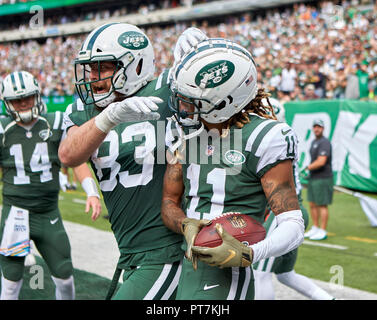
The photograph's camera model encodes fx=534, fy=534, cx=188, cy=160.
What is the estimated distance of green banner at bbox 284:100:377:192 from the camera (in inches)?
386

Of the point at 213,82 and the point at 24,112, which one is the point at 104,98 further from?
the point at 24,112

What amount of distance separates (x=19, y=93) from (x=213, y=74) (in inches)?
102

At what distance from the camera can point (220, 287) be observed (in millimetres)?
2242

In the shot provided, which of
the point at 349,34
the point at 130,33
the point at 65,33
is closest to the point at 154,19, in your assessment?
the point at 65,33

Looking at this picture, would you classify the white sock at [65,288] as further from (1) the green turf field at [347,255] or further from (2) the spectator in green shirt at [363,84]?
(2) the spectator in green shirt at [363,84]

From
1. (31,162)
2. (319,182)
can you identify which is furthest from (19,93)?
(319,182)

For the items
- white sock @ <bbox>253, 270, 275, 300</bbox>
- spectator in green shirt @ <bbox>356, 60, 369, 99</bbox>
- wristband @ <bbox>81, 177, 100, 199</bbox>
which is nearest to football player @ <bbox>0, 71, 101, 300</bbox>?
wristband @ <bbox>81, 177, 100, 199</bbox>

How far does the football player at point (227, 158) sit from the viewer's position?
215 cm

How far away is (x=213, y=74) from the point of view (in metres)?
2.23

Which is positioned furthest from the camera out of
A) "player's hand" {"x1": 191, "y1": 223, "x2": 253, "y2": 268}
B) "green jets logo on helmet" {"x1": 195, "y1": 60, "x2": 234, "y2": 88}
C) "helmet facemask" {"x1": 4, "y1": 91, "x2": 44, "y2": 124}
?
"helmet facemask" {"x1": 4, "y1": 91, "x2": 44, "y2": 124}

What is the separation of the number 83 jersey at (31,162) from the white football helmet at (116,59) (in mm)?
1704

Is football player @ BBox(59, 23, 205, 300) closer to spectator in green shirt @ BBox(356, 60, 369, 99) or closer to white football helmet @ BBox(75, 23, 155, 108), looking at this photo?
white football helmet @ BBox(75, 23, 155, 108)

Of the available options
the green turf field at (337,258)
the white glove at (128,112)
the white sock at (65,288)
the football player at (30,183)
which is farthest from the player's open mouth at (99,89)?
the green turf field at (337,258)

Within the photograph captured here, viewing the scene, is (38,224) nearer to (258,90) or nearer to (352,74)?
(258,90)
